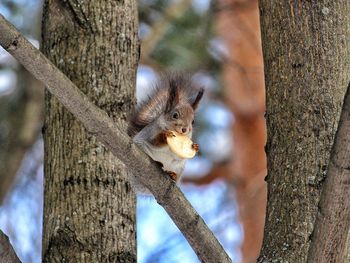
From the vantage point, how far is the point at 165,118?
174cm

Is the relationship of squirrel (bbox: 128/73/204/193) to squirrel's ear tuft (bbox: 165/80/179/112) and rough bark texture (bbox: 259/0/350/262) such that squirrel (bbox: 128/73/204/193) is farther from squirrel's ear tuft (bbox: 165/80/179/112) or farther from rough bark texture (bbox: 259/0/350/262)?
rough bark texture (bbox: 259/0/350/262)

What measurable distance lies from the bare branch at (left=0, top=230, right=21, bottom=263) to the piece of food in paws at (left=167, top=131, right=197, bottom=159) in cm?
35

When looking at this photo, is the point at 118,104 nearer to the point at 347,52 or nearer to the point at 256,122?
the point at 347,52

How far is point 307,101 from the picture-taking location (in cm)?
188

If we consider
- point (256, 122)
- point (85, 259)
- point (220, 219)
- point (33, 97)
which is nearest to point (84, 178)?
point (85, 259)

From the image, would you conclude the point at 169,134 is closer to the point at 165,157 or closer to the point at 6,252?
the point at 165,157

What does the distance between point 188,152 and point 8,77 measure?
2998mm

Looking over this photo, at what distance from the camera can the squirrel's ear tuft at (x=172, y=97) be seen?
175 cm

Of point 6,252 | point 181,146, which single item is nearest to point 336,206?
point 181,146

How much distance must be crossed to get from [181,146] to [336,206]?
0.35m

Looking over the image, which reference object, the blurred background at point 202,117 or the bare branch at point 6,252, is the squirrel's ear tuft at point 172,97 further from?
the blurred background at point 202,117

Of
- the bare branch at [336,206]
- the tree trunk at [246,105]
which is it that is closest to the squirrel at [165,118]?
the bare branch at [336,206]

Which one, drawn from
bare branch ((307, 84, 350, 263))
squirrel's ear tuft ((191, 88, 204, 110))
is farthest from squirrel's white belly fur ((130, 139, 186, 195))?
bare branch ((307, 84, 350, 263))

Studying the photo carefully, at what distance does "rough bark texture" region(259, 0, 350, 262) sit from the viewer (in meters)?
1.79
